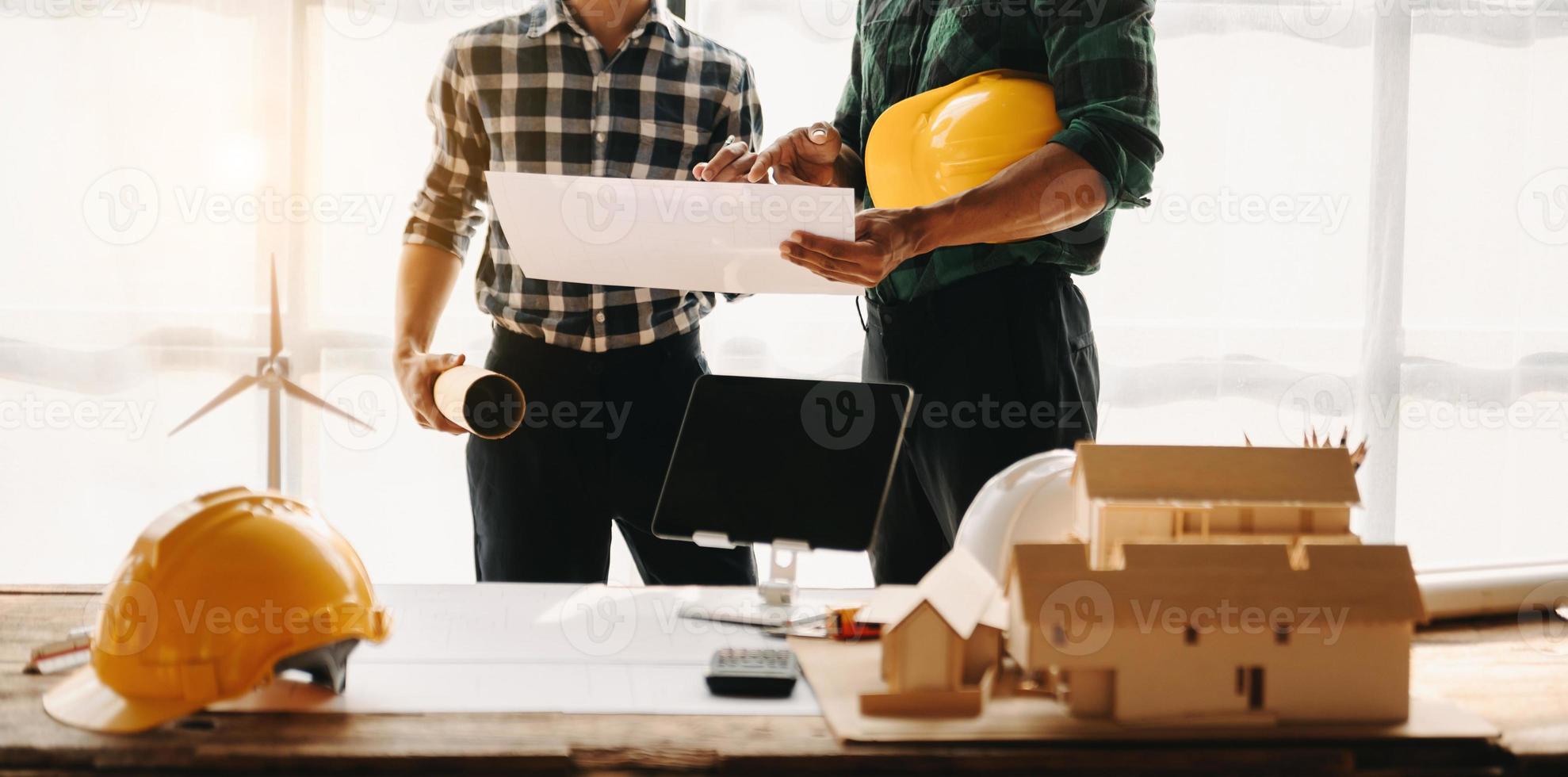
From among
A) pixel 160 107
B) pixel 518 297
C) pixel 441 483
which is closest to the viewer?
pixel 518 297

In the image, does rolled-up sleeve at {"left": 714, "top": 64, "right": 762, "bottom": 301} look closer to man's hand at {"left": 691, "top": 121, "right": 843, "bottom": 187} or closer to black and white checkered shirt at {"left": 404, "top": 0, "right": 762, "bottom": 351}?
black and white checkered shirt at {"left": 404, "top": 0, "right": 762, "bottom": 351}

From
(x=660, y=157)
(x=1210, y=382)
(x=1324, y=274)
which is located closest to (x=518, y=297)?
(x=660, y=157)

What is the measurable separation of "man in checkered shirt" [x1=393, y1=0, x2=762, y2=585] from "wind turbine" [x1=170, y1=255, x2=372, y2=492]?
1.11m

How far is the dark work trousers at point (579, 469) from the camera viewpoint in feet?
6.27

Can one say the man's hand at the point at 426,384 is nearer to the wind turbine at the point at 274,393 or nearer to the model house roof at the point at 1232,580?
the model house roof at the point at 1232,580

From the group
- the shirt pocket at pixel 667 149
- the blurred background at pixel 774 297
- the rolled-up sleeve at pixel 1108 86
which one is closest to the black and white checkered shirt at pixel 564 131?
the shirt pocket at pixel 667 149

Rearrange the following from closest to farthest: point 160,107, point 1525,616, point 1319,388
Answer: point 1525,616 < point 160,107 < point 1319,388

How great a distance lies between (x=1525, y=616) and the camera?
4.17 feet

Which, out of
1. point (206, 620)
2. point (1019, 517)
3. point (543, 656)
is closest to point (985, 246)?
point (1019, 517)

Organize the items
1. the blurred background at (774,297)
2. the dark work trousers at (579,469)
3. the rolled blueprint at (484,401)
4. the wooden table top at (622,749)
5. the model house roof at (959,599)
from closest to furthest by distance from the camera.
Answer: the wooden table top at (622,749) → the model house roof at (959,599) → the rolled blueprint at (484,401) → the dark work trousers at (579,469) → the blurred background at (774,297)

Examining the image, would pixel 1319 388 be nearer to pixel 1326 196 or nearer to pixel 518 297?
pixel 1326 196

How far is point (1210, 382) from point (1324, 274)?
19.6 inches

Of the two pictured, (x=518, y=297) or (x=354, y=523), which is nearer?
(x=518, y=297)

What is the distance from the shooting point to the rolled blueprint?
4.16 feet
